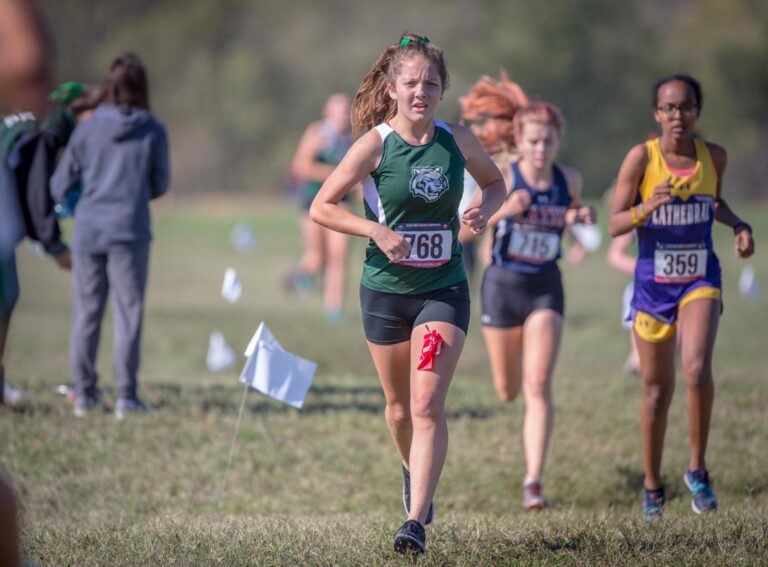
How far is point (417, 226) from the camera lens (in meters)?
5.49

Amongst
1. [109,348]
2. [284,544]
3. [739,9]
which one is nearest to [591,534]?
[284,544]

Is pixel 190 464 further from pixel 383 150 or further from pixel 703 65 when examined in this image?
pixel 703 65

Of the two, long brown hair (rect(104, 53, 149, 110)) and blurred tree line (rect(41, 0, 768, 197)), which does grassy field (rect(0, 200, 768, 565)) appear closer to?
long brown hair (rect(104, 53, 149, 110))

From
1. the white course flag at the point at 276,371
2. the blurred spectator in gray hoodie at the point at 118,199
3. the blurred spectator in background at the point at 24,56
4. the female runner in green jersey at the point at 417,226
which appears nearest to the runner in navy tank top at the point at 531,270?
the white course flag at the point at 276,371

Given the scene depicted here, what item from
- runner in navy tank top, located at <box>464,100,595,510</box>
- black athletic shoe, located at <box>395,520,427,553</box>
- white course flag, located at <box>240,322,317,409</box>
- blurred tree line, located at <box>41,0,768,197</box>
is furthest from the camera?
blurred tree line, located at <box>41,0,768,197</box>

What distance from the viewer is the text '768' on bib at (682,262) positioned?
259 inches

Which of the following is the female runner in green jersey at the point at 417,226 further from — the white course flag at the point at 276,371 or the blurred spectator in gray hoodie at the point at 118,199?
the blurred spectator in gray hoodie at the point at 118,199

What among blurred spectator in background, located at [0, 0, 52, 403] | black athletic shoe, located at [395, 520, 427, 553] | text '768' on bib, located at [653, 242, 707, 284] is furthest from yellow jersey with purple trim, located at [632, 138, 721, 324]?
blurred spectator in background, located at [0, 0, 52, 403]

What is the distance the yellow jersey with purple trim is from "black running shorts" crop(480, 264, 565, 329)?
96 cm

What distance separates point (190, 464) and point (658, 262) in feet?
11.2

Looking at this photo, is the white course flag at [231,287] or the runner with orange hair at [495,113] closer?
the white course flag at [231,287]

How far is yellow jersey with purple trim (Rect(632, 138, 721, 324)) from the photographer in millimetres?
6559

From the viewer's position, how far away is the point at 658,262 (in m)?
6.62

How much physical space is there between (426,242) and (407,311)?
0.34 meters
